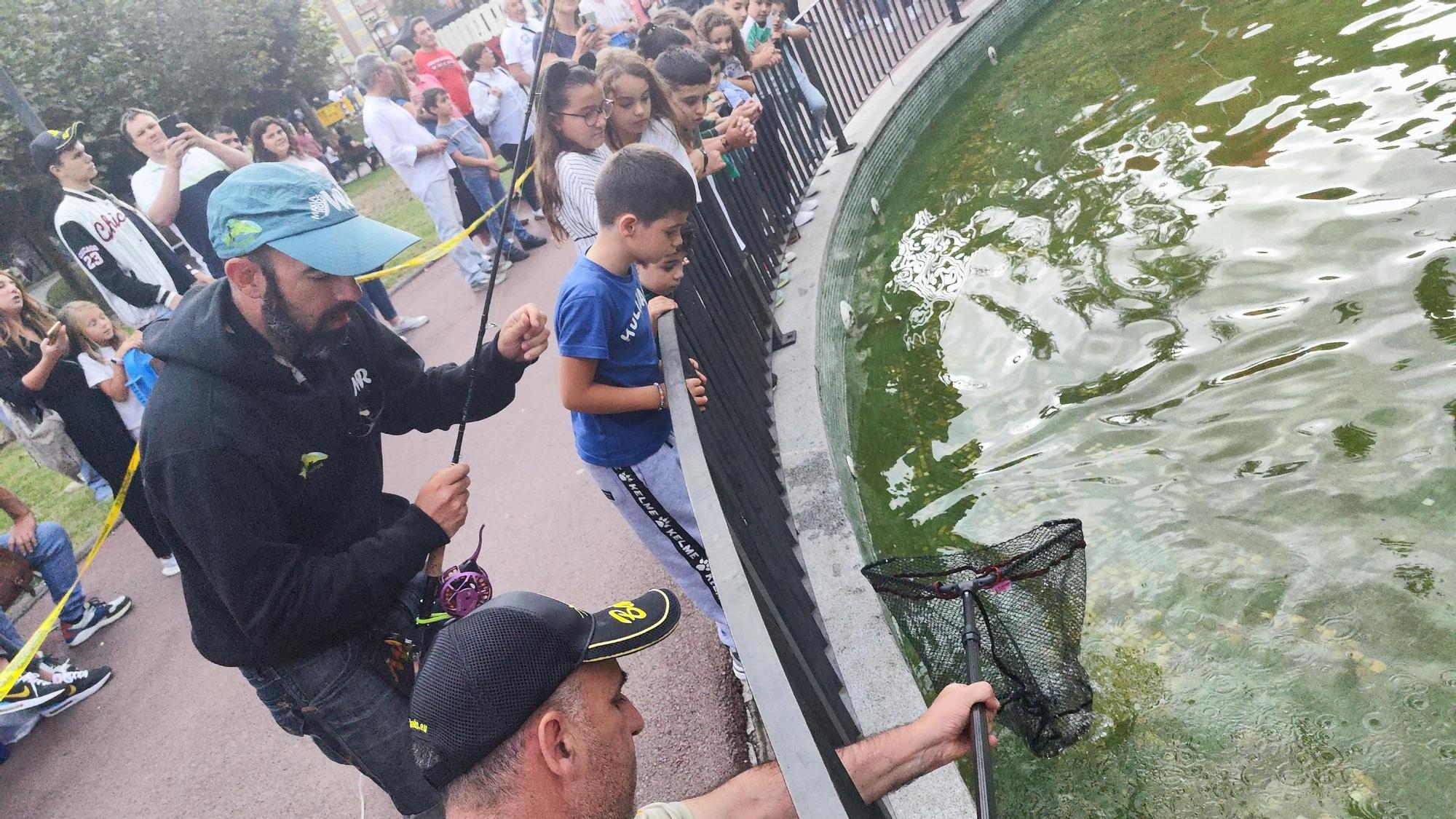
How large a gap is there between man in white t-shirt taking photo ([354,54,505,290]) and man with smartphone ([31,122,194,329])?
8.84ft

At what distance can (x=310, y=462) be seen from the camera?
2.48 meters

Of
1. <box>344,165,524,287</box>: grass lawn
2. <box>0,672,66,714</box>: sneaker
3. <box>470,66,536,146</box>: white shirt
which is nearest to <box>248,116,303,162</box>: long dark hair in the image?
<box>344,165,524,287</box>: grass lawn

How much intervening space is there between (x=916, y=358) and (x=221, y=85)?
26.2 m

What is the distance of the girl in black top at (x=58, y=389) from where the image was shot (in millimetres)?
6188

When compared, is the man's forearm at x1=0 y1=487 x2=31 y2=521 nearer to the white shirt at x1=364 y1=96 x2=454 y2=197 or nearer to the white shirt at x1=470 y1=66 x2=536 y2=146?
the white shirt at x1=364 y1=96 x2=454 y2=197

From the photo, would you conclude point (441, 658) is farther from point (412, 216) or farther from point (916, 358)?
point (412, 216)

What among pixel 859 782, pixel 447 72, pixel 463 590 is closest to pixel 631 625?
pixel 859 782

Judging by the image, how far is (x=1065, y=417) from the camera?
461 cm

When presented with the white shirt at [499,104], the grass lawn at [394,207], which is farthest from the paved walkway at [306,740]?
the white shirt at [499,104]

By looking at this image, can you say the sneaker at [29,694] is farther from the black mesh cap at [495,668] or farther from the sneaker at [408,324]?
the black mesh cap at [495,668]

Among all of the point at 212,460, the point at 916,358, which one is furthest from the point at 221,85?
the point at 212,460

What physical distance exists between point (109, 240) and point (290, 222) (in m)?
5.35

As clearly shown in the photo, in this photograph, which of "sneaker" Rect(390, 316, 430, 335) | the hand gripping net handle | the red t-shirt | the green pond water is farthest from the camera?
the red t-shirt

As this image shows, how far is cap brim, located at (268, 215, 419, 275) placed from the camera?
2441 millimetres
